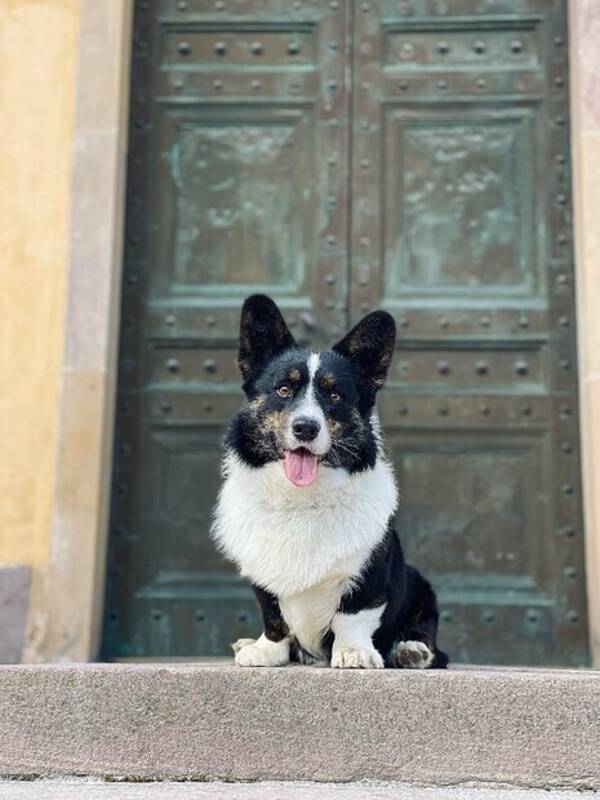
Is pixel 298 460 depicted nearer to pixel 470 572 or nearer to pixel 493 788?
pixel 493 788

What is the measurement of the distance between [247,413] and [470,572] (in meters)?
1.90

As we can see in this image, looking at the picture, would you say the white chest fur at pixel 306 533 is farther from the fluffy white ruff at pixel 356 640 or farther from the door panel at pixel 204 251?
the door panel at pixel 204 251

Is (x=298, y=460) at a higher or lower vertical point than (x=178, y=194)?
lower

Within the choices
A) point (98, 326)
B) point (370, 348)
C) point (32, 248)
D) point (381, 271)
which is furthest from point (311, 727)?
point (32, 248)

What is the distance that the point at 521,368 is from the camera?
16.5ft

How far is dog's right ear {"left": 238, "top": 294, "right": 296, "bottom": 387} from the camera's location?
3.36 m

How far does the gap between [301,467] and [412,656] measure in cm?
63

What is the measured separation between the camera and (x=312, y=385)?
3180 millimetres

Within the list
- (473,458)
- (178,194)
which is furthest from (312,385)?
(178,194)

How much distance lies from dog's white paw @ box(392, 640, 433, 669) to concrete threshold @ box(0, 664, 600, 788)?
1.82ft

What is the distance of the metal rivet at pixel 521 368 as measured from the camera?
5043 millimetres

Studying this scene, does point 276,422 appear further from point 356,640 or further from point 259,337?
point 356,640

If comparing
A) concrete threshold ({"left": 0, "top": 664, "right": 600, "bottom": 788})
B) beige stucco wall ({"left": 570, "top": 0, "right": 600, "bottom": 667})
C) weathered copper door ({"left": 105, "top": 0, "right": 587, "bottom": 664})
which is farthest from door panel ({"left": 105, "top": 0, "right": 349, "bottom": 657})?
concrete threshold ({"left": 0, "top": 664, "right": 600, "bottom": 788})

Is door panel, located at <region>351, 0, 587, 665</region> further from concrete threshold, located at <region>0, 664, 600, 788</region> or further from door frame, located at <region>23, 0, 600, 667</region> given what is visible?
concrete threshold, located at <region>0, 664, 600, 788</region>
